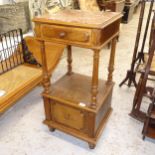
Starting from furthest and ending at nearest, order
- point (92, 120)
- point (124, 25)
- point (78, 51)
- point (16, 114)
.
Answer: point (124, 25)
point (78, 51)
point (16, 114)
point (92, 120)

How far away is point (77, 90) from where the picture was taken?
1.56 metres

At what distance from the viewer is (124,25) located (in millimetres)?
4871

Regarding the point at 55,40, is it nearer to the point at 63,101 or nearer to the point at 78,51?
the point at 63,101

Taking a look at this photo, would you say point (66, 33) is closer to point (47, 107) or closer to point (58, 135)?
point (47, 107)

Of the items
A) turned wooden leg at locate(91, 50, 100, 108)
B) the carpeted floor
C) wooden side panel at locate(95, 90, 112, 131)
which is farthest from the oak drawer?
the carpeted floor

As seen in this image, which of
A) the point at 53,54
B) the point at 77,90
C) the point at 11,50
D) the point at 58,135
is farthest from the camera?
the point at 53,54

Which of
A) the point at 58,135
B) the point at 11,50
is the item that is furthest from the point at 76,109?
the point at 11,50

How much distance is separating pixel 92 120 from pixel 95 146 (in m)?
0.28

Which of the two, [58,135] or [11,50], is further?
[11,50]

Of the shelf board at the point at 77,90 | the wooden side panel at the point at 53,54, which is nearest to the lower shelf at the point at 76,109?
the shelf board at the point at 77,90

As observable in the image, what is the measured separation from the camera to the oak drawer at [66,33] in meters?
1.12

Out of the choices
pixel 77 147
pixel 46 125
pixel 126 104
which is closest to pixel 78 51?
pixel 126 104

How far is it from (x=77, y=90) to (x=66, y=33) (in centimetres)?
55

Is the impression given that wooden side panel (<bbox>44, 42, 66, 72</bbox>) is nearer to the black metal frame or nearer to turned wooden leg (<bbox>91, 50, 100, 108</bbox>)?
the black metal frame
